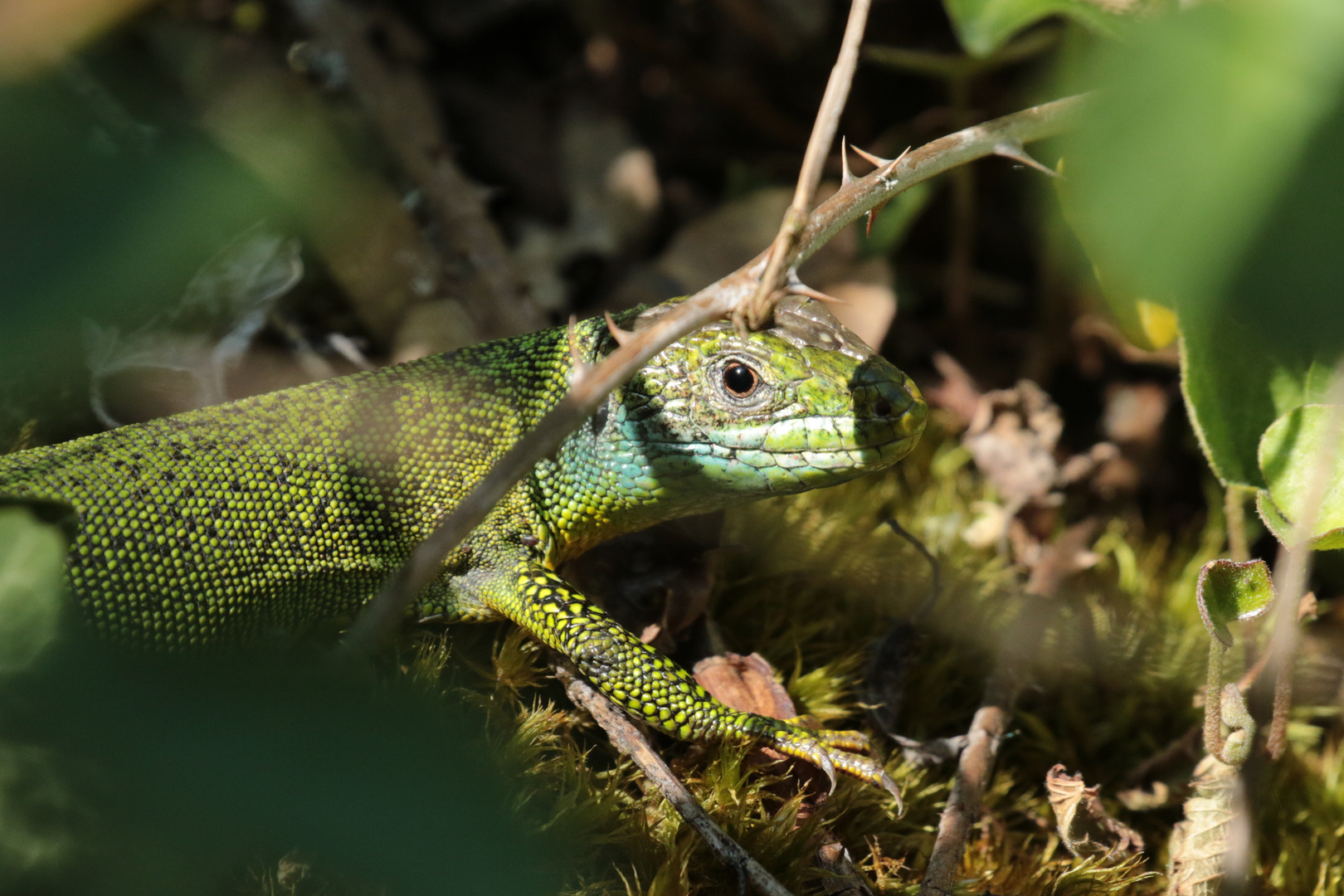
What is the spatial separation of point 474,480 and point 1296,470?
214 centimetres

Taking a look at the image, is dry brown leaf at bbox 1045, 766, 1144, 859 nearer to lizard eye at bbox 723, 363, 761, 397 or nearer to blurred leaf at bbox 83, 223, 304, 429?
lizard eye at bbox 723, 363, 761, 397

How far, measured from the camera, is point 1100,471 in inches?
152

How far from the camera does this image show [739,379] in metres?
2.61

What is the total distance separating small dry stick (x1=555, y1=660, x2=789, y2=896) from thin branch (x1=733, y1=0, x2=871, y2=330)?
1.06 metres

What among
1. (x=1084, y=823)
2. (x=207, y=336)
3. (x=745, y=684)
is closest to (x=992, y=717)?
(x=1084, y=823)

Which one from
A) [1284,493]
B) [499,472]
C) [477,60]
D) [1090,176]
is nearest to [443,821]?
[1090,176]

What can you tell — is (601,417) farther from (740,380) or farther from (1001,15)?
(1001,15)

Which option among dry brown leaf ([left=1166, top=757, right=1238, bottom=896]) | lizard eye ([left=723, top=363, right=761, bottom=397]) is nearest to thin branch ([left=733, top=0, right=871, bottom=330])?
lizard eye ([left=723, top=363, right=761, bottom=397])

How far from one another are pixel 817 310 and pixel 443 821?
2.21 m

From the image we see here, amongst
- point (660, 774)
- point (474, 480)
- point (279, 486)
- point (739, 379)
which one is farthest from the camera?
point (474, 480)

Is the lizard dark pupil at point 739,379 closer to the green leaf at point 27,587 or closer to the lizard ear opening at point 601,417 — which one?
the lizard ear opening at point 601,417

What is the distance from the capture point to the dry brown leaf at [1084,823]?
2.49m

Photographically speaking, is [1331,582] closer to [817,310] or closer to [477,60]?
[817,310]

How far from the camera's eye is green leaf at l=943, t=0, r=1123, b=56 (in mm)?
2578
